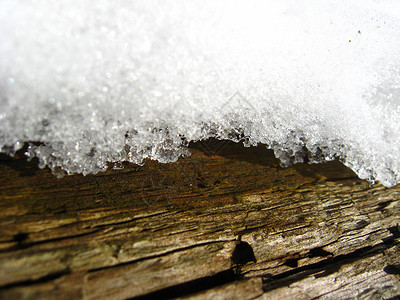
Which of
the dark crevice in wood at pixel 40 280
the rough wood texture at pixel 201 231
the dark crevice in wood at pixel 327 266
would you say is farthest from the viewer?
the dark crevice in wood at pixel 327 266

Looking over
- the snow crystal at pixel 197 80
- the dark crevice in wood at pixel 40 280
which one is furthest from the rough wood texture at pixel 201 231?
the snow crystal at pixel 197 80

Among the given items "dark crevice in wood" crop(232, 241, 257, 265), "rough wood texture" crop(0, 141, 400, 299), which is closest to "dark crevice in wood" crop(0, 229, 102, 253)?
"rough wood texture" crop(0, 141, 400, 299)

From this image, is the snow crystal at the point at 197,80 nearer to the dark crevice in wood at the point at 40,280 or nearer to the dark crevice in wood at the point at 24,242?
the dark crevice in wood at the point at 24,242

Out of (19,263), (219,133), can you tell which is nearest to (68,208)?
(19,263)

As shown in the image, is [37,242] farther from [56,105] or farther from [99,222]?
[56,105]

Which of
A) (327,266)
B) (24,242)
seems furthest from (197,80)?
(327,266)

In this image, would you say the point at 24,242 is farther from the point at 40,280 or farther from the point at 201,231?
the point at 201,231

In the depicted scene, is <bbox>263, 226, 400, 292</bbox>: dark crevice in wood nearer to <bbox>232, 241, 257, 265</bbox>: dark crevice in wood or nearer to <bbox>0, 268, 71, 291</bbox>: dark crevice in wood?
<bbox>232, 241, 257, 265</bbox>: dark crevice in wood
